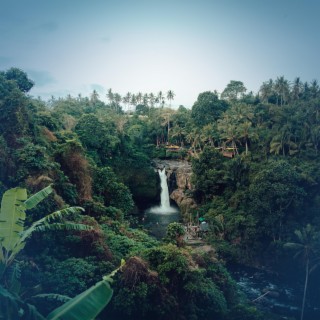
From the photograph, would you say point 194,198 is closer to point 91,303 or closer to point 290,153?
point 290,153

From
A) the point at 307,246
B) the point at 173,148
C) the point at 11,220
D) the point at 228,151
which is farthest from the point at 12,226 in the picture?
the point at 173,148

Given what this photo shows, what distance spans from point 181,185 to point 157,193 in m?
3.22

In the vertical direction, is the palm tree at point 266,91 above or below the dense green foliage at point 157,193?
above

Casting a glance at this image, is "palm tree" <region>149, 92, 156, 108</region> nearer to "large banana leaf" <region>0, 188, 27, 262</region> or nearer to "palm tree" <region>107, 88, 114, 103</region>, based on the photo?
"palm tree" <region>107, 88, 114, 103</region>

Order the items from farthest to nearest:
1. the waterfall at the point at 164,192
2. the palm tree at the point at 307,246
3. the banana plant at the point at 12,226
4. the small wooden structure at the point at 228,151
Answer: the small wooden structure at the point at 228,151 → the waterfall at the point at 164,192 → the palm tree at the point at 307,246 → the banana plant at the point at 12,226

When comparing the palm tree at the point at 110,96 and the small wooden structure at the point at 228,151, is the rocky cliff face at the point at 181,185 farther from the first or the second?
the palm tree at the point at 110,96

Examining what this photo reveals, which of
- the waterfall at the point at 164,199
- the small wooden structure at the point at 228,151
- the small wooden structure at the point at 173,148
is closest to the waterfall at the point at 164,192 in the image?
the waterfall at the point at 164,199

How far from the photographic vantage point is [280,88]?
49.9 meters

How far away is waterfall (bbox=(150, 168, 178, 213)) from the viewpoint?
36.4 metres

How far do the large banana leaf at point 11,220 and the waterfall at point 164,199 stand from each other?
29.3 meters

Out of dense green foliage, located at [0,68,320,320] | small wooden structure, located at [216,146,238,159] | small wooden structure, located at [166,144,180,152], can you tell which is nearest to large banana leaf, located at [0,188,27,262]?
dense green foliage, located at [0,68,320,320]

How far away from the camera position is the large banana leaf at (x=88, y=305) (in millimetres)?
5027

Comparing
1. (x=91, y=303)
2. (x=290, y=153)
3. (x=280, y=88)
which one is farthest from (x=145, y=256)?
(x=280, y=88)

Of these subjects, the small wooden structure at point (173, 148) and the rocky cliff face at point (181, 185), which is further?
the small wooden structure at point (173, 148)
